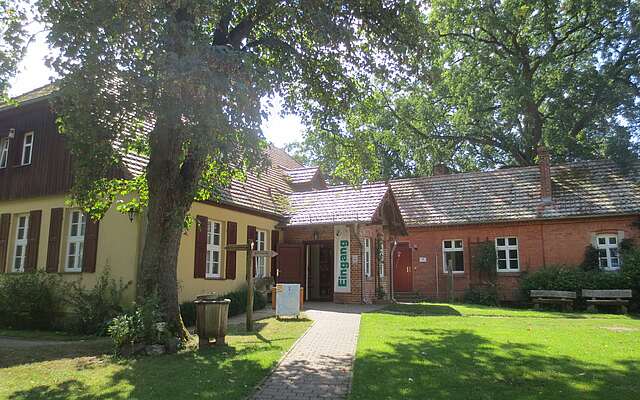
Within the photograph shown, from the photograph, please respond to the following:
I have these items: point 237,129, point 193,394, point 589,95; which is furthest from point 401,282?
point 193,394

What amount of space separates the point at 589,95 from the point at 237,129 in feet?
81.4

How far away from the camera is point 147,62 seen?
27.7 ft

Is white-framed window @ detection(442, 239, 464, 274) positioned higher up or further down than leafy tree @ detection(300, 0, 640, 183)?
further down

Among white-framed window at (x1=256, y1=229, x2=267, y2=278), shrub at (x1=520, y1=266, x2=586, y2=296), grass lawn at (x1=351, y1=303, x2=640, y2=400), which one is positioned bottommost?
grass lawn at (x1=351, y1=303, x2=640, y2=400)

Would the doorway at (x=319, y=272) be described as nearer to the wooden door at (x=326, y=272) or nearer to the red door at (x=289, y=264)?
the wooden door at (x=326, y=272)

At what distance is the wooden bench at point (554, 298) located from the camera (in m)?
18.3

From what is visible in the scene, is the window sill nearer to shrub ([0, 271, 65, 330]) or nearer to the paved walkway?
the paved walkway

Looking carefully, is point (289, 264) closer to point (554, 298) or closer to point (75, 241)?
point (75, 241)

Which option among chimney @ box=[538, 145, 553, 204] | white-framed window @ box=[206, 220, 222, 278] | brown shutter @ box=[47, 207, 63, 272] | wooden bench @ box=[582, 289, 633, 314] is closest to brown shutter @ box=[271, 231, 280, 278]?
white-framed window @ box=[206, 220, 222, 278]

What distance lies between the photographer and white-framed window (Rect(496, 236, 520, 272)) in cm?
2269

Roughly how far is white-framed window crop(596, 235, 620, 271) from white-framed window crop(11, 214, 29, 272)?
853 inches

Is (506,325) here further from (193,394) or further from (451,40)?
Answer: (451,40)

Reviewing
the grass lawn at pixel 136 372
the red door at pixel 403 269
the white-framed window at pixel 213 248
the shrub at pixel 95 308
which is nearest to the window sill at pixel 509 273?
the red door at pixel 403 269

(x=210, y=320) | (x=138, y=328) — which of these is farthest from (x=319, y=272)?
(x=138, y=328)
